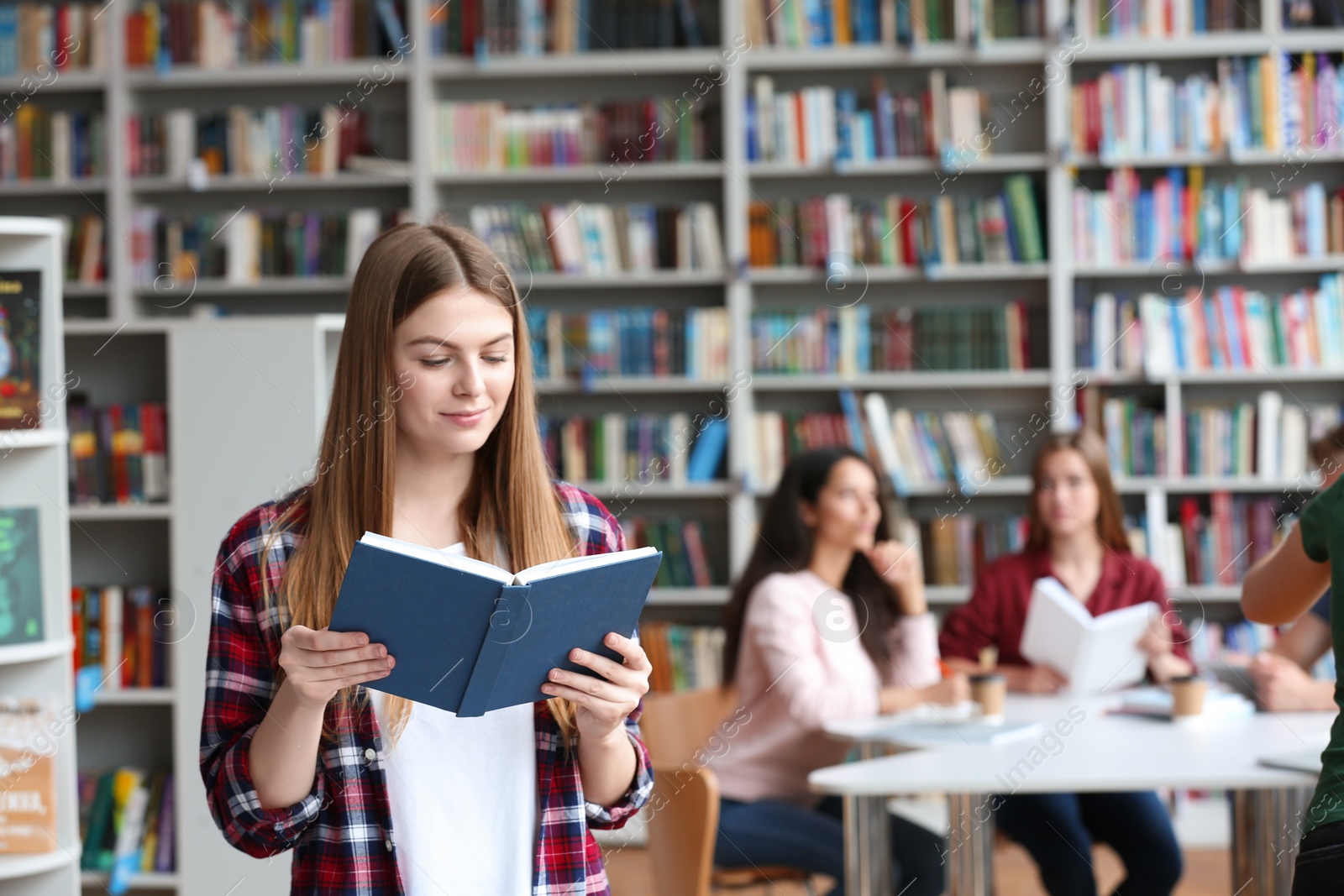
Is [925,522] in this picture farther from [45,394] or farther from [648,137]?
[45,394]

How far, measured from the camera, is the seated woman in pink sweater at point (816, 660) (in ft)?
8.52

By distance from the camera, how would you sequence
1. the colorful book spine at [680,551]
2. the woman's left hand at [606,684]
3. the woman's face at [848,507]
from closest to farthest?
the woman's left hand at [606,684]
the woman's face at [848,507]
the colorful book spine at [680,551]

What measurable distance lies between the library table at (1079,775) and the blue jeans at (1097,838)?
18 centimetres

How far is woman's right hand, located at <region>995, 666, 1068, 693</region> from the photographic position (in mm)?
3023

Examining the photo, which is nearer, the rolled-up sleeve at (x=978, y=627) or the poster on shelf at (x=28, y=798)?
the poster on shelf at (x=28, y=798)

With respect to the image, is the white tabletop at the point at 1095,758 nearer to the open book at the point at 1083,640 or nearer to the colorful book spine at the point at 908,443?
the open book at the point at 1083,640

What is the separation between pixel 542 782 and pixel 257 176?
3715 mm

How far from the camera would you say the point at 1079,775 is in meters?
2.18

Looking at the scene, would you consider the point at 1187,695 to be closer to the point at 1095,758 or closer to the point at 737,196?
the point at 1095,758

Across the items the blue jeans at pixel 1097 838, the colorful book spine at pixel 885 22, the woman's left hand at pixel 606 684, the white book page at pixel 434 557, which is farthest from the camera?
the colorful book spine at pixel 885 22

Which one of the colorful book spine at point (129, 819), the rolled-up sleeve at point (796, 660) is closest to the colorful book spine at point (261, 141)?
the colorful book spine at point (129, 819)

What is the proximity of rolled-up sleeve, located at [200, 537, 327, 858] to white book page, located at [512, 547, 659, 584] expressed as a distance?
1.05 feet

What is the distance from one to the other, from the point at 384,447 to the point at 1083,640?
2057 millimetres

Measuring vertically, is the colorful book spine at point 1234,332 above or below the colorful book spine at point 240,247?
below
